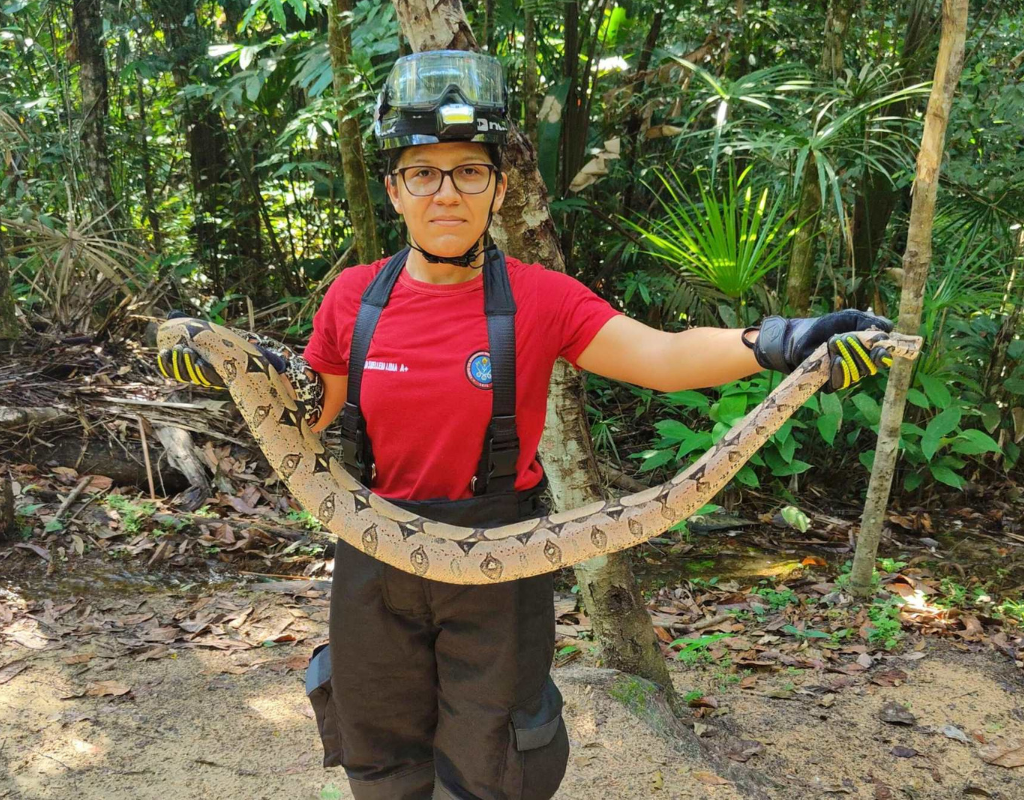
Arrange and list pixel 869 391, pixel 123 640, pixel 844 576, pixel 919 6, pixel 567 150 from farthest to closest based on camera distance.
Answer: pixel 567 150 < pixel 869 391 < pixel 919 6 < pixel 844 576 < pixel 123 640

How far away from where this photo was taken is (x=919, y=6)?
18.1 ft

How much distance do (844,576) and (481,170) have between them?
12.5 ft

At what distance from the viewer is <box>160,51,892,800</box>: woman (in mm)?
2260

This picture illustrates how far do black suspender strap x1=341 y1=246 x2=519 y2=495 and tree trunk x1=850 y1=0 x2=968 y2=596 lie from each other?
2489 millimetres

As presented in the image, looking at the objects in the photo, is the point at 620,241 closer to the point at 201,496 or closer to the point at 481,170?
the point at 201,496

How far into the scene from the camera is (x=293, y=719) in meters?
3.70

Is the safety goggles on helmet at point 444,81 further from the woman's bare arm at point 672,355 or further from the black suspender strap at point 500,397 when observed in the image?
the woman's bare arm at point 672,355

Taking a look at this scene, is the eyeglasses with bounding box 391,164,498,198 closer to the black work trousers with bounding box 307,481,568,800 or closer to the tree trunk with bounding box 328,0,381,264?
the black work trousers with bounding box 307,481,568,800

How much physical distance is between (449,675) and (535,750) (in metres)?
0.33

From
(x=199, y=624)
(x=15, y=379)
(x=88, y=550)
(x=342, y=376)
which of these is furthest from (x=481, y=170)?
(x=15, y=379)

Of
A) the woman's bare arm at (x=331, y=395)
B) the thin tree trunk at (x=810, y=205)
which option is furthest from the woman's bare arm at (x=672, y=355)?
the thin tree trunk at (x=810, y=205)

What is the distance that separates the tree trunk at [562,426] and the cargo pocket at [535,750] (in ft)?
3.48

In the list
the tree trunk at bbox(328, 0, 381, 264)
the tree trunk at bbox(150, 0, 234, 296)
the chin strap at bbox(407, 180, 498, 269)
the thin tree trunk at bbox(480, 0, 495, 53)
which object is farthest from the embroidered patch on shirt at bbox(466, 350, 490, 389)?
the tree trunk at bbox(150, 0, 234, 296)

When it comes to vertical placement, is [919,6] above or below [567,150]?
above
